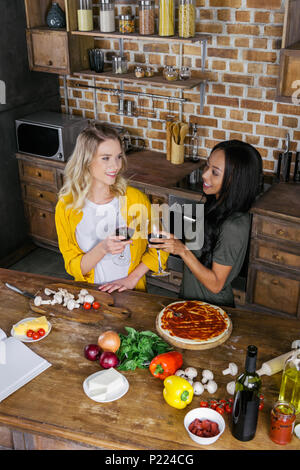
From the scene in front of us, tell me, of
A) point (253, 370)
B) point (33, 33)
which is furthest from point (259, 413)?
point (33, 33)

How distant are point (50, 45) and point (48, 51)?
53mm

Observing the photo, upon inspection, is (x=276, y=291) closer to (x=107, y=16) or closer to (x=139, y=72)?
(x=139, y=72)

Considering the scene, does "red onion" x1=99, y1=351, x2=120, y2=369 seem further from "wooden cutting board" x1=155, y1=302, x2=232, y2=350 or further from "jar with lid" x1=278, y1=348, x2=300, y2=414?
"jar with lid" x1=278, y1=348, x2=300, y2=414

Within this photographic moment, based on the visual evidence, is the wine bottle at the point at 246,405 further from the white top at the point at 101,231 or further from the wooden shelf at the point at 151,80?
the wooden shelf at the point at 151,80

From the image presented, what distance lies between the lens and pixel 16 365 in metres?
1.72

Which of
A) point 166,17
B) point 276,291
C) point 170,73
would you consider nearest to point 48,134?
point 170,73

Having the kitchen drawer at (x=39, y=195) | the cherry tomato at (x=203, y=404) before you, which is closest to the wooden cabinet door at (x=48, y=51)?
the kitchen drawer at (x=39, y=195)

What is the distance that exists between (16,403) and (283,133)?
107 inches

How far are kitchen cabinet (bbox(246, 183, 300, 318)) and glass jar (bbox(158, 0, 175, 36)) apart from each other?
1.33 meters

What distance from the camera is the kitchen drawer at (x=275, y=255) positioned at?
10.3 feet

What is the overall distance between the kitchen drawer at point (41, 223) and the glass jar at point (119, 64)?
4.45ft

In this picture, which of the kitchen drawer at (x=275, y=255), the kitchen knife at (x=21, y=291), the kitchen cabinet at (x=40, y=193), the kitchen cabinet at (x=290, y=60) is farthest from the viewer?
the kitchen cabinet at (x=40, y=193)

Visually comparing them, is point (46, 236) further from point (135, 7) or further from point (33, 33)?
point (135, 7)

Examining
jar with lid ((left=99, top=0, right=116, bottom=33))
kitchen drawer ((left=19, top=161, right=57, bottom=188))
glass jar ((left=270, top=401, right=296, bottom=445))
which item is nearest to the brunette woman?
glass jar ((left=270, top=401, right=296, bottom=445))
